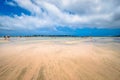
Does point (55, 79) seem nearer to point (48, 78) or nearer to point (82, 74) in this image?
point (48, 78)

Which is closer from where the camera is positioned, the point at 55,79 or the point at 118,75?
the point at 55,79

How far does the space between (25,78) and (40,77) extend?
670 mm

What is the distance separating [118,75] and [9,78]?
5180 millimetres

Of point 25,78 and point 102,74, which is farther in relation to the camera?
point 102,74

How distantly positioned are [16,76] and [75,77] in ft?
9.22

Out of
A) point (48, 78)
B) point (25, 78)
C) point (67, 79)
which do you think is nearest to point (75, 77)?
point (67, 79)

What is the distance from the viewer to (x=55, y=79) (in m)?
4.40

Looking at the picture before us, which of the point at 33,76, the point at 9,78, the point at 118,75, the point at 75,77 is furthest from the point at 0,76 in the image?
the point at 118,75

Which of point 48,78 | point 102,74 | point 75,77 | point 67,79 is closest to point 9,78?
point 48,78

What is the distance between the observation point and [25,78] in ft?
14.5

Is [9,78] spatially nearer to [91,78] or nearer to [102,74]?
[91,78]

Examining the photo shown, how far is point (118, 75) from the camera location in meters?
4.74

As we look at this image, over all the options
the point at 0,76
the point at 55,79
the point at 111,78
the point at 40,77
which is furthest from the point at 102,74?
the point at 0,76

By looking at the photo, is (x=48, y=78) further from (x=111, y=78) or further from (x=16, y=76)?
(x=111, y=78)
